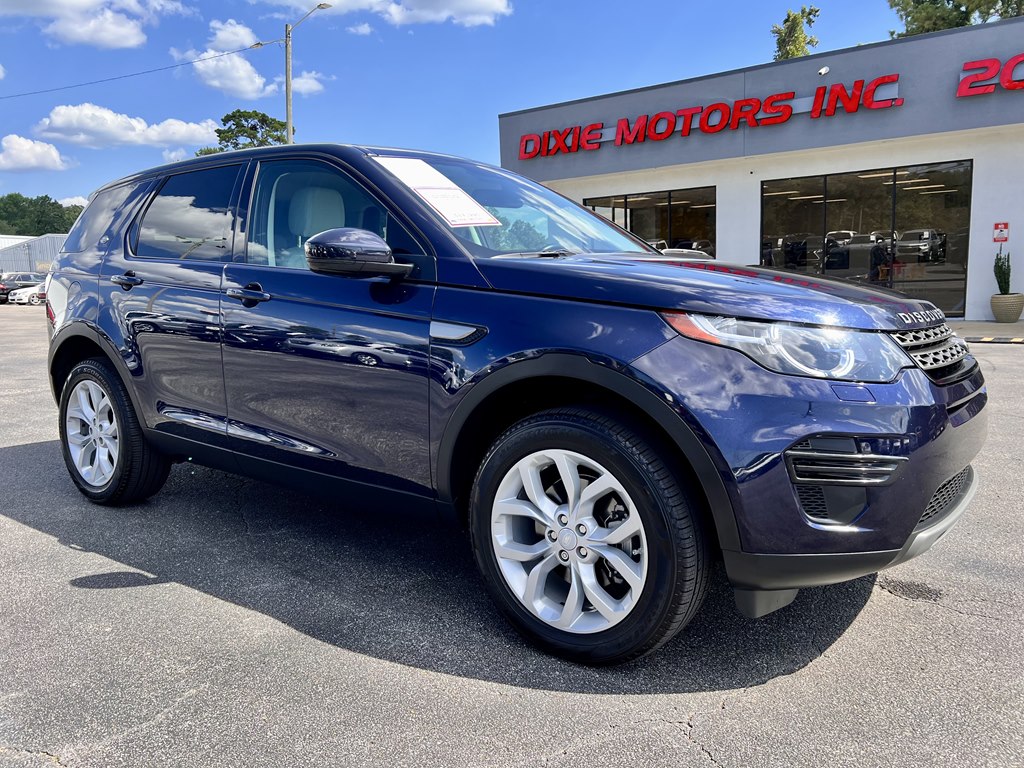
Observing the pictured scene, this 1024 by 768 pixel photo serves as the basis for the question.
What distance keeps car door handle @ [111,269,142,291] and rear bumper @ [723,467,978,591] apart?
3.14 m

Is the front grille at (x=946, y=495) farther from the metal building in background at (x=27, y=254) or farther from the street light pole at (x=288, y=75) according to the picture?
the metal building in background at (x=27, y=254)

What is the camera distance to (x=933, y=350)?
8.09 feet

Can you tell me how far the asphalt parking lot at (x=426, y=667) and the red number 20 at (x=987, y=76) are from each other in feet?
44.0

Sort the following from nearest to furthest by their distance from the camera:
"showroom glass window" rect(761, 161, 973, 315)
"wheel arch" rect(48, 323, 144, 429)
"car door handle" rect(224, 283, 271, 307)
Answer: "car door handle" rect(224, 283, 271, 307) < "wheel arch" rect(48, 323, 144, 429) < "showroom glass window" rect(761, 161, 973, 315)

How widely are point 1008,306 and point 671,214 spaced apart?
7.47 m

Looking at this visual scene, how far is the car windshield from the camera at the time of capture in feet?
9.79

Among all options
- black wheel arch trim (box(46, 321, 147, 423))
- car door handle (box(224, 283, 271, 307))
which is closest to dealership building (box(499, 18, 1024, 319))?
black wheel arch trim (box(46, 321, 147, 423))

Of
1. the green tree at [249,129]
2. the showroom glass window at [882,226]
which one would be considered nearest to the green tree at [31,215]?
the green tree at [249,129]

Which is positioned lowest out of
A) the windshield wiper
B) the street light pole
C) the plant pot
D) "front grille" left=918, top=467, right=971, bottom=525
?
the plant pot

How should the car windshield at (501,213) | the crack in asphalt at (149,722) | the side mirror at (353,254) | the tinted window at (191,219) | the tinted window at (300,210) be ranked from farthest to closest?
the tinted window at (191,219)
the tinted window at (300,210)
the car windshield at (501,213)
the side mirror at (353,254)
the crack in asphalt at (149,722)

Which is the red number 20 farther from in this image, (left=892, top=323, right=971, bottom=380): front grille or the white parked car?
the white parked car

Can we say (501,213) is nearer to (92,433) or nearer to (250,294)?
(250,294)

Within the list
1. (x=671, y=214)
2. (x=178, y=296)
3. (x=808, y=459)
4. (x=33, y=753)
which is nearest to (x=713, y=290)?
(x=808, y=459)

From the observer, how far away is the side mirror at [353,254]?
108 inches
